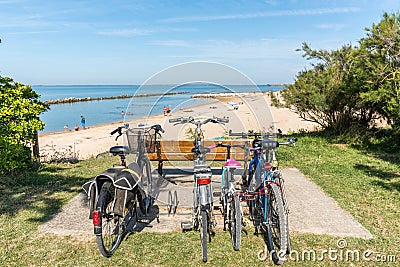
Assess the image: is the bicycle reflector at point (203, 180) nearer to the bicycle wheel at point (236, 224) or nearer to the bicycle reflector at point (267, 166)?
the bicycle wheel at point (236, 224)

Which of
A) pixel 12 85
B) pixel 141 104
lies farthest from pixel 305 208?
pixel 12 85

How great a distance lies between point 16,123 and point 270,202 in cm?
551

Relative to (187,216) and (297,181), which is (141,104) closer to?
(187,216)

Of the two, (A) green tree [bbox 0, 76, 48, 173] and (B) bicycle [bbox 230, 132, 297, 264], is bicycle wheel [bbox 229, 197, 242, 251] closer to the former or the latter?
(B) bicycle [bbox 230, 132, 297, 264]

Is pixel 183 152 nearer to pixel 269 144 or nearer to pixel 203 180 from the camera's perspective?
pixel 269 144

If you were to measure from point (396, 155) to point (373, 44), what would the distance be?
9.66 feet

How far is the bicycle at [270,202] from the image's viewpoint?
3424 millimetres

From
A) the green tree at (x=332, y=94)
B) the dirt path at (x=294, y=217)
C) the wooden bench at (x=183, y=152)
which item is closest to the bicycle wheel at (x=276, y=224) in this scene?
the dirt path at (x=294, y=217)

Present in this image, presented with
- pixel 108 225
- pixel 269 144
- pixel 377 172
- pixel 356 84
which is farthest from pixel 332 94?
pixel 108 225

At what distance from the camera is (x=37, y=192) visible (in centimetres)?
573

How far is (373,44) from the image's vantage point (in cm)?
889

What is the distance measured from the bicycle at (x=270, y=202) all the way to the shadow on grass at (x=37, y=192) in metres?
2.86

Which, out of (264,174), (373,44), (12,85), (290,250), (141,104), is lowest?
(290,250)

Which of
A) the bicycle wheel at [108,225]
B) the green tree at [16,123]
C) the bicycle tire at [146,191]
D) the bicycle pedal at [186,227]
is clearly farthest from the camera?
the green tree at [16,123]
